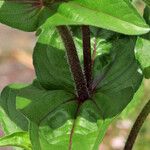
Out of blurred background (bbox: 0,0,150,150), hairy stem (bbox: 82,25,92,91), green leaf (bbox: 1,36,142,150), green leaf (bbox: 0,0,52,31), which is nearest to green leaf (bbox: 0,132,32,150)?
green leaf (bbox: 1,36,142,150)

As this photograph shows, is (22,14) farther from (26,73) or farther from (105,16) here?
(26,73)

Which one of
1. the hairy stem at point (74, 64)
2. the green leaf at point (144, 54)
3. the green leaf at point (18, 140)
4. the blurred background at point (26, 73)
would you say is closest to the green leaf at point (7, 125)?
the green leaf at point (18, 140)

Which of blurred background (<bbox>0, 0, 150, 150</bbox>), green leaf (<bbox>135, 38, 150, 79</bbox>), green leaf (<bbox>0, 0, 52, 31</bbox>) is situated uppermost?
green leaf (<bbox>0, 0, 52, 31</bbox>)

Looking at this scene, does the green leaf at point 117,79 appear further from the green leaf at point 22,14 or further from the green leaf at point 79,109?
the green leaf at point 22,14

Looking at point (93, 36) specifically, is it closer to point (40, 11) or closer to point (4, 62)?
point (40, 11)

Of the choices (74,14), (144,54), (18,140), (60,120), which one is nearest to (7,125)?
(18,140)

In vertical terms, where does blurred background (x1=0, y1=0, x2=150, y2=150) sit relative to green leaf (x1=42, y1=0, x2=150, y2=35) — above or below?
below

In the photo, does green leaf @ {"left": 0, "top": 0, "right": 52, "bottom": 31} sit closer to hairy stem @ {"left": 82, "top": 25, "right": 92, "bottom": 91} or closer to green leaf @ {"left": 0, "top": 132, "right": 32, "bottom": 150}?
hairy stem @ {"left": 82, "top": 25, "right": 92, "bottom": 91}
